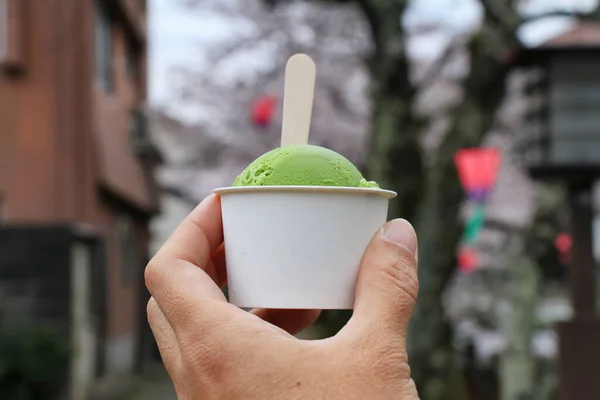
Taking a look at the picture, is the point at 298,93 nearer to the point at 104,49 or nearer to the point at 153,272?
→ the point at 153,272

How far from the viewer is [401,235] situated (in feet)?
4.94

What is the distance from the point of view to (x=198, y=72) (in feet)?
59.9

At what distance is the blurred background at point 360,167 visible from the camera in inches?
259

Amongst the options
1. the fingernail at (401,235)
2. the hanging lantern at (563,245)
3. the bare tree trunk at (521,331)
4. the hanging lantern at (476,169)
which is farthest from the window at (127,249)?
the fingernail at (401,235)

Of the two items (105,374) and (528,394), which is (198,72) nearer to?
(105,374)

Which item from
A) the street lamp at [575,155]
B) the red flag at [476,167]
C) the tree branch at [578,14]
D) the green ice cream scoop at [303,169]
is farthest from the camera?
the red flag at [476,167]

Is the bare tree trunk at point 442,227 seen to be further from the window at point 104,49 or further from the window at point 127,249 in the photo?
the window at point 127,249

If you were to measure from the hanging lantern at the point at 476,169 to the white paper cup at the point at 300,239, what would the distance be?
626 cm

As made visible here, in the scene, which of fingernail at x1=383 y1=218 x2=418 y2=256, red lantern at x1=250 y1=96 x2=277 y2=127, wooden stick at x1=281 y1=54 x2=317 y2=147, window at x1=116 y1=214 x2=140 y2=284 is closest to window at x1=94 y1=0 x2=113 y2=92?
red lantern at x1=250 y1=96 x2=277 y2=127

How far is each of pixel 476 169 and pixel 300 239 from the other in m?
6.48

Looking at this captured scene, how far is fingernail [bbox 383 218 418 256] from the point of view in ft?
4.89

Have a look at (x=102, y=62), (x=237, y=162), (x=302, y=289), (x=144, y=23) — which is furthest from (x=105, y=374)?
(x=302, y=289)

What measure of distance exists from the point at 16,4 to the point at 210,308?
9753 mm

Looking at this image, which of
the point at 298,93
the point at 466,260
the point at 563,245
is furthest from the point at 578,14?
the point at 466,260
